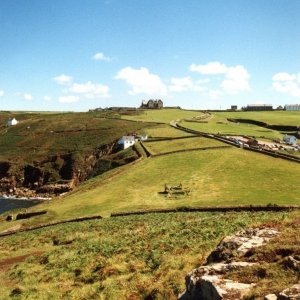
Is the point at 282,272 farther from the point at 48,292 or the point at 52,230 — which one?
the point at 52,230

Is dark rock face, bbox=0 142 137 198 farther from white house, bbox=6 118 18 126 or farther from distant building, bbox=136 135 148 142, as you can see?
white house, bbox=6 118 18 126

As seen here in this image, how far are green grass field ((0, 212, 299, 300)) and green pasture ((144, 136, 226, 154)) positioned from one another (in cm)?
5405

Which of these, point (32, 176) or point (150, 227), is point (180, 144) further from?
point (150, 227)

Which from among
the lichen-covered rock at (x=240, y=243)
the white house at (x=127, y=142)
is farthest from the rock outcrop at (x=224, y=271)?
the white house at (x=127, y=142)

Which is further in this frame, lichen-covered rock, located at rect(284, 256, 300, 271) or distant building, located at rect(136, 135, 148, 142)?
distant building, located at rect(136, 135, 148, 142)

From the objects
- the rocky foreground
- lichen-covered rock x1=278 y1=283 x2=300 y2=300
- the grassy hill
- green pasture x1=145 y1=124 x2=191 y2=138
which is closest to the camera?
lichen-covered rock x1=278 y1=283 x2=300 y2=300

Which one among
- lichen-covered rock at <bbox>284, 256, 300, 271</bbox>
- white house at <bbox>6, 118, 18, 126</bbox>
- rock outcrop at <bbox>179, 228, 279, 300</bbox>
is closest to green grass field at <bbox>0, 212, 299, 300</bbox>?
lichen-covered rock at <bbox>284, 256, 300, 271</bbox>

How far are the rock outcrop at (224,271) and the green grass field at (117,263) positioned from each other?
0.86 m

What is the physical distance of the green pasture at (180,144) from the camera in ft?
299

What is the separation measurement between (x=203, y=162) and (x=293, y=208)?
34.9 m

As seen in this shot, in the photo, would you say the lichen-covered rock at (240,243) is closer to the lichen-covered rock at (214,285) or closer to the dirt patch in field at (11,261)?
the lichen-covered rock at (214,285)

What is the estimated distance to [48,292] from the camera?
70.3 feet

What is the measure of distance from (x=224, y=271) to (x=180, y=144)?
82587 mm

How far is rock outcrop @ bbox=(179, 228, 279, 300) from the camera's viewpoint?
1255 centimetres
